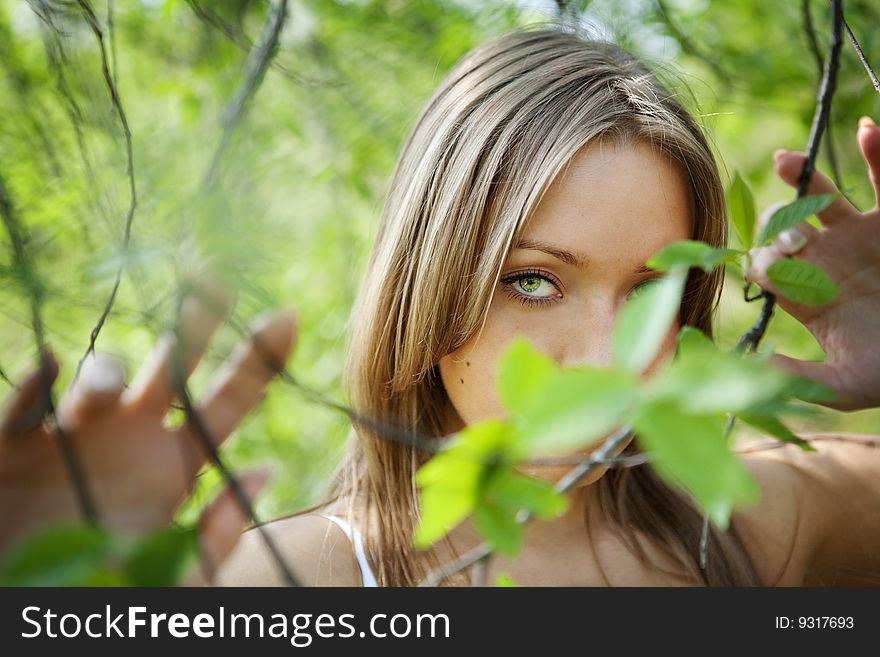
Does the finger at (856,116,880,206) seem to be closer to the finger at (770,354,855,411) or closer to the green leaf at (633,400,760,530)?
the finger at (770,354,855,411)

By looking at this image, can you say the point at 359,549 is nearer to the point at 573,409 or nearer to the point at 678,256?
the point at 678,256

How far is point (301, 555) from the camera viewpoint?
1078mm

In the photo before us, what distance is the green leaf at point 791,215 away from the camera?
0.69 meters

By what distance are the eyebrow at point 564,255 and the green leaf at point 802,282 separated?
203 millimetres

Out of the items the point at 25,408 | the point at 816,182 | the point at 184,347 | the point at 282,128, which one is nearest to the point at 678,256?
the point at 184,347

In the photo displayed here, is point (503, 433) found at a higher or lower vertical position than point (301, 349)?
lower

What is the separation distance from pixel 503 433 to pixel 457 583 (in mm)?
793

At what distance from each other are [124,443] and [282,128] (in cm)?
186

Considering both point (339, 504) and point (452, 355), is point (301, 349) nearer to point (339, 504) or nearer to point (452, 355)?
point (339, 504)

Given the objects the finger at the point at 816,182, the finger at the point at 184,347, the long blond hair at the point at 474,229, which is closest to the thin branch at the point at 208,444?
the finger at the point at 184,347

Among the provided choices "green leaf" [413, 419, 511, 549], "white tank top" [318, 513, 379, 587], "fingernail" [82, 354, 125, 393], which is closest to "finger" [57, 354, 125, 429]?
"fingernail" [82, 354, 125, 393]

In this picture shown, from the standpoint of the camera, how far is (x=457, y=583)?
3.60 ft
